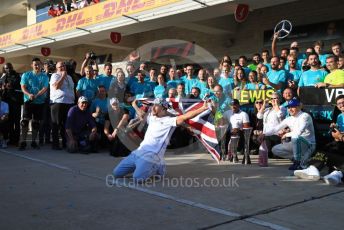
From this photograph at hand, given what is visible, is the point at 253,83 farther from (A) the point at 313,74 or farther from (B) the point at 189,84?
(B) the point at 189,84

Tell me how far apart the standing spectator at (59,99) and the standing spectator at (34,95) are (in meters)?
0.37

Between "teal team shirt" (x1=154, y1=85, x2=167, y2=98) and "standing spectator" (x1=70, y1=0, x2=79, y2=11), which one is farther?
"standing spectator" (x1=70, y1=0, x2=79, y2=11)

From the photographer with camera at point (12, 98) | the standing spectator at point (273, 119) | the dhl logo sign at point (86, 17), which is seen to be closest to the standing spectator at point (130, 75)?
the photographer with camera at point (12, 98)

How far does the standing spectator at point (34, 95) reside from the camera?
8477 mm

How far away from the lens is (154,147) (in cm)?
562

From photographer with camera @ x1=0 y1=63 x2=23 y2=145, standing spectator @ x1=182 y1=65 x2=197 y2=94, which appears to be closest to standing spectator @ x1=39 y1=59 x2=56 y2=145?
photographer with camera @ x1=0 y1=63 x2=23 y2=145

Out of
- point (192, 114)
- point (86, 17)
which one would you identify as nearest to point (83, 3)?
point (86, 17)

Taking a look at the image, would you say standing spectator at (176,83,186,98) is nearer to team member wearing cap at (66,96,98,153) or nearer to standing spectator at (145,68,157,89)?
standing spectator at (145,68,157,89)

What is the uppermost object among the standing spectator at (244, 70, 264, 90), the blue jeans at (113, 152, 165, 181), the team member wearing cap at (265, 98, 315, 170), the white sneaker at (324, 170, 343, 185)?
the standing spectator at (244, 70, 264, 90)

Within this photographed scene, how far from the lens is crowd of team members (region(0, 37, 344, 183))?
699cm

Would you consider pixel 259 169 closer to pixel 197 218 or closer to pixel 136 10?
pixel 197 218

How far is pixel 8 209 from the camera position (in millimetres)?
4059

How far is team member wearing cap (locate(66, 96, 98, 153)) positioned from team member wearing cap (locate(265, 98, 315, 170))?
3.81m

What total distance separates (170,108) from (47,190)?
89.2 inches
